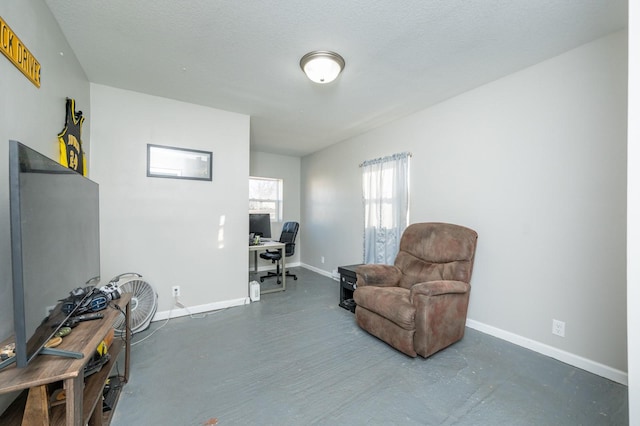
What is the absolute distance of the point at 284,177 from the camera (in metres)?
5.79

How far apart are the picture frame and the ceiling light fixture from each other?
174 centimetres

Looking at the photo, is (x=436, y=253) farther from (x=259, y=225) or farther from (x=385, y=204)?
(x=259, y=225)

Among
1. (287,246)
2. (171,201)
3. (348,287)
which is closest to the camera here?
(171,201)

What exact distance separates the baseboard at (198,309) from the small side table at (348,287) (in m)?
1.30

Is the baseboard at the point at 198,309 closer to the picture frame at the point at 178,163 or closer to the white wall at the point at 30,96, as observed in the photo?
the picture frame at the point at 178,163

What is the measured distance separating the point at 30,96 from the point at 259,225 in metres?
3.19

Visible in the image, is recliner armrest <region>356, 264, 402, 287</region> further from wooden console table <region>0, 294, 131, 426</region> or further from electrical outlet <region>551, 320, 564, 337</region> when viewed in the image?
wooden console table <region>0, 294, 131, 426</region>

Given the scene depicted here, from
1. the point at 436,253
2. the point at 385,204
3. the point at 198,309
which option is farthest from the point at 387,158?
the point at 198,309

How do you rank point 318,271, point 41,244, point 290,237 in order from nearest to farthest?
1. point 41,244
2. point 290,237
3. point 318,271

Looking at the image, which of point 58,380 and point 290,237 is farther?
point 290,237

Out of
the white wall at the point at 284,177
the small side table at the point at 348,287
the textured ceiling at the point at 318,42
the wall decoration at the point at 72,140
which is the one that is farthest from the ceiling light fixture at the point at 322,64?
the white wall at the point at 284,177

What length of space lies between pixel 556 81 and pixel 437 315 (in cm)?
223

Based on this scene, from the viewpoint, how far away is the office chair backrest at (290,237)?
4.73m

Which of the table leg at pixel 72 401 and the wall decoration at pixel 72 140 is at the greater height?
the wall decoration at pixel 72 140
